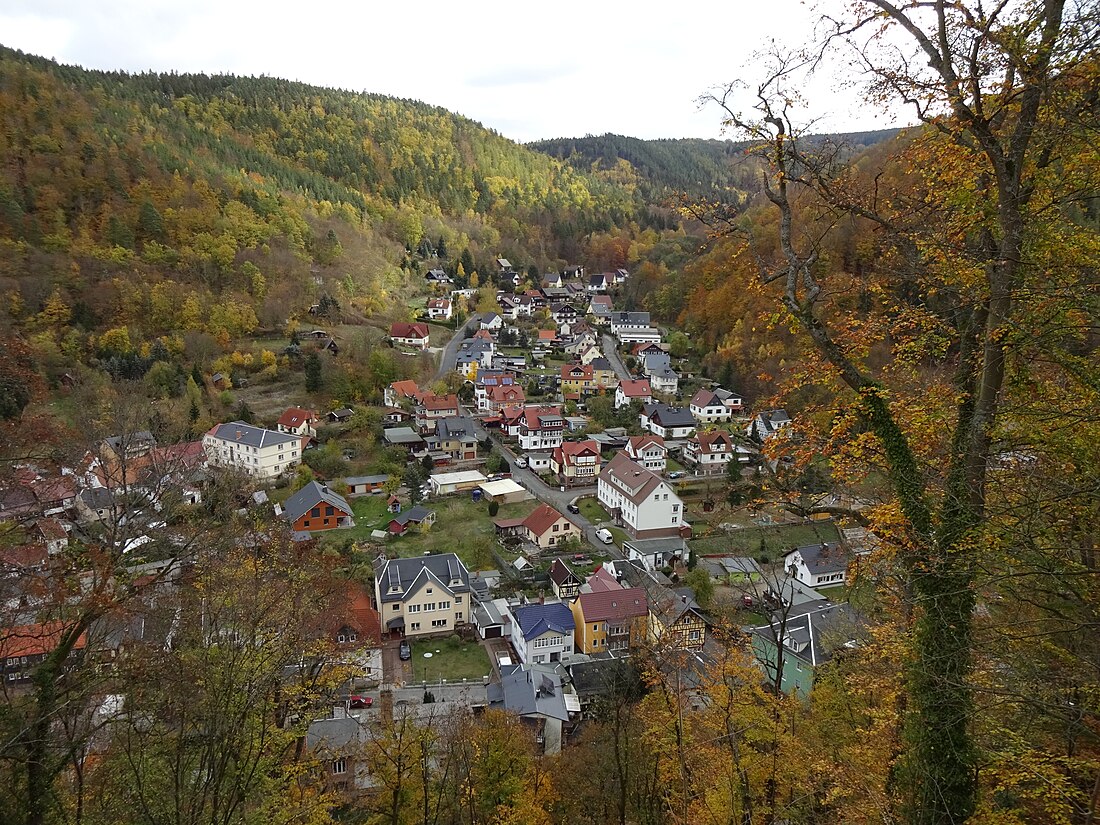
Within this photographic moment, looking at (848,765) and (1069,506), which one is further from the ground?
(1069,506)

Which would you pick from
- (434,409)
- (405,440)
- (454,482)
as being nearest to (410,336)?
(434,409)

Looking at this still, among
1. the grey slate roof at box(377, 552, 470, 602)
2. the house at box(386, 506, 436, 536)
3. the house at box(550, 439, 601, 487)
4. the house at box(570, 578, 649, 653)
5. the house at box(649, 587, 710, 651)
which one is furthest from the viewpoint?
the house at box(550, 439, 601, 487)

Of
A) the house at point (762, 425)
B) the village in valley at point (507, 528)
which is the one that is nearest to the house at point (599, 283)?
the village in valley at point (507, 528)

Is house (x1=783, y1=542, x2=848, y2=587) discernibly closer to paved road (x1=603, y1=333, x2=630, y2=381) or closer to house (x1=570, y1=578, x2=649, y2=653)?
house (x1=570, y1=578, x2=649, y2=653)

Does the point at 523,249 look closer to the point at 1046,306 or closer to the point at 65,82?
the point at 65,82

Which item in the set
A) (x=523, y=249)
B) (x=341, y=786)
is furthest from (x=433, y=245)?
(x=341, y=786)

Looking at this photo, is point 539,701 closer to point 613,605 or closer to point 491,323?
point 613,605

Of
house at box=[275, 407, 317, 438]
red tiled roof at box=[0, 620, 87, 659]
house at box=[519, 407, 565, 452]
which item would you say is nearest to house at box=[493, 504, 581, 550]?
house at box=[519, 407, 565, 452]
